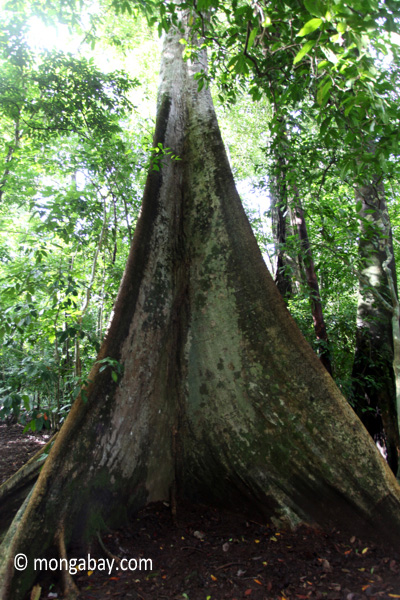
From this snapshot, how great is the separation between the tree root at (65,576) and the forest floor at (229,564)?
0.18 ft

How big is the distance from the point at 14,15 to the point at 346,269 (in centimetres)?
500

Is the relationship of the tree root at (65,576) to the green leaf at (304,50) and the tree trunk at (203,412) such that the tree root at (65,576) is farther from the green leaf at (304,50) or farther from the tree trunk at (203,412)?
the green leaf at (304,50)

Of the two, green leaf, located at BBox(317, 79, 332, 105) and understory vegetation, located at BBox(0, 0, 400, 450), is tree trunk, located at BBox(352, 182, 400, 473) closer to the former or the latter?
understory vegetation, located at BBox(0, 0, 400, 450)

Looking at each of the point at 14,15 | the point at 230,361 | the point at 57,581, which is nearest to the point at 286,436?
the point at 230,361

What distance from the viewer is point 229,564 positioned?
2191 millimetres

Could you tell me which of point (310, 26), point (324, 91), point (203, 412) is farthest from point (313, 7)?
point (203, 412)

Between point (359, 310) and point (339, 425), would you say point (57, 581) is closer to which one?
point (339, 425)

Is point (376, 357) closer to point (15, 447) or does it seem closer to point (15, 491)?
point (15, 491)

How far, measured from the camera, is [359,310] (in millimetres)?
4496

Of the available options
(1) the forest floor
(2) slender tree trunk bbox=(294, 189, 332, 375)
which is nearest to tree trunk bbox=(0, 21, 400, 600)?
(1) the forest floor

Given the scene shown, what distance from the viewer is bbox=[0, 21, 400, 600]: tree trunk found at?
7.72ft

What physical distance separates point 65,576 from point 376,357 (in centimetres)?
369

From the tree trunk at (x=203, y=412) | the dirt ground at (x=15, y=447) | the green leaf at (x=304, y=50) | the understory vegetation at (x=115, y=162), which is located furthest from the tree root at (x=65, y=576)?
the green leaf at (x=304, y=50)

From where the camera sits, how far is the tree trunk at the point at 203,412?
2.35 meters
